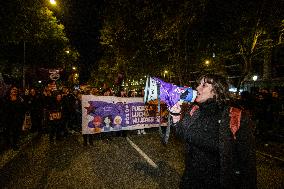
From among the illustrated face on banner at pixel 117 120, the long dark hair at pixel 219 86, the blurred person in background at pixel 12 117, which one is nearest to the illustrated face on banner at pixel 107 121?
the illustrated face on banner at pixel 117 120

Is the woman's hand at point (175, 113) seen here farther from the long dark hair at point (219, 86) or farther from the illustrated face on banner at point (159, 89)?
the illustrated face on banner at point (159, 89)

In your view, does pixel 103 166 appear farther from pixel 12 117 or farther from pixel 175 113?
pixel 175 113

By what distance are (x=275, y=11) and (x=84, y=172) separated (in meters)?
11.4

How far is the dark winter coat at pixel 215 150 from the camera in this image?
2.37 m

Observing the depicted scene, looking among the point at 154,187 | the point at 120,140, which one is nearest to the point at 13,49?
the point at 120,140

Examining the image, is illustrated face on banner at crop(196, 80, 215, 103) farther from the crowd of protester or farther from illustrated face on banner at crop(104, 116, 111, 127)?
illustrated face on banner at crop(104, 116, 111, 127)

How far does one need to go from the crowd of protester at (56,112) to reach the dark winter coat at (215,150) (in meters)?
7.90

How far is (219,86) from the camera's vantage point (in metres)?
2.76

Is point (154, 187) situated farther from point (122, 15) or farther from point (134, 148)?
point (122, 15)

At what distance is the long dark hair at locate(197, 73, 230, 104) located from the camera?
2701 mm

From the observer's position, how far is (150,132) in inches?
522

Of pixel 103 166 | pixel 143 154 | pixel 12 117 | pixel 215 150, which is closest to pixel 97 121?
pixel 12 117

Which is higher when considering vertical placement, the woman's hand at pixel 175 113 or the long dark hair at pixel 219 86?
the long dark hair at pixel 219 86

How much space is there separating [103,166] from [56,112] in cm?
459
